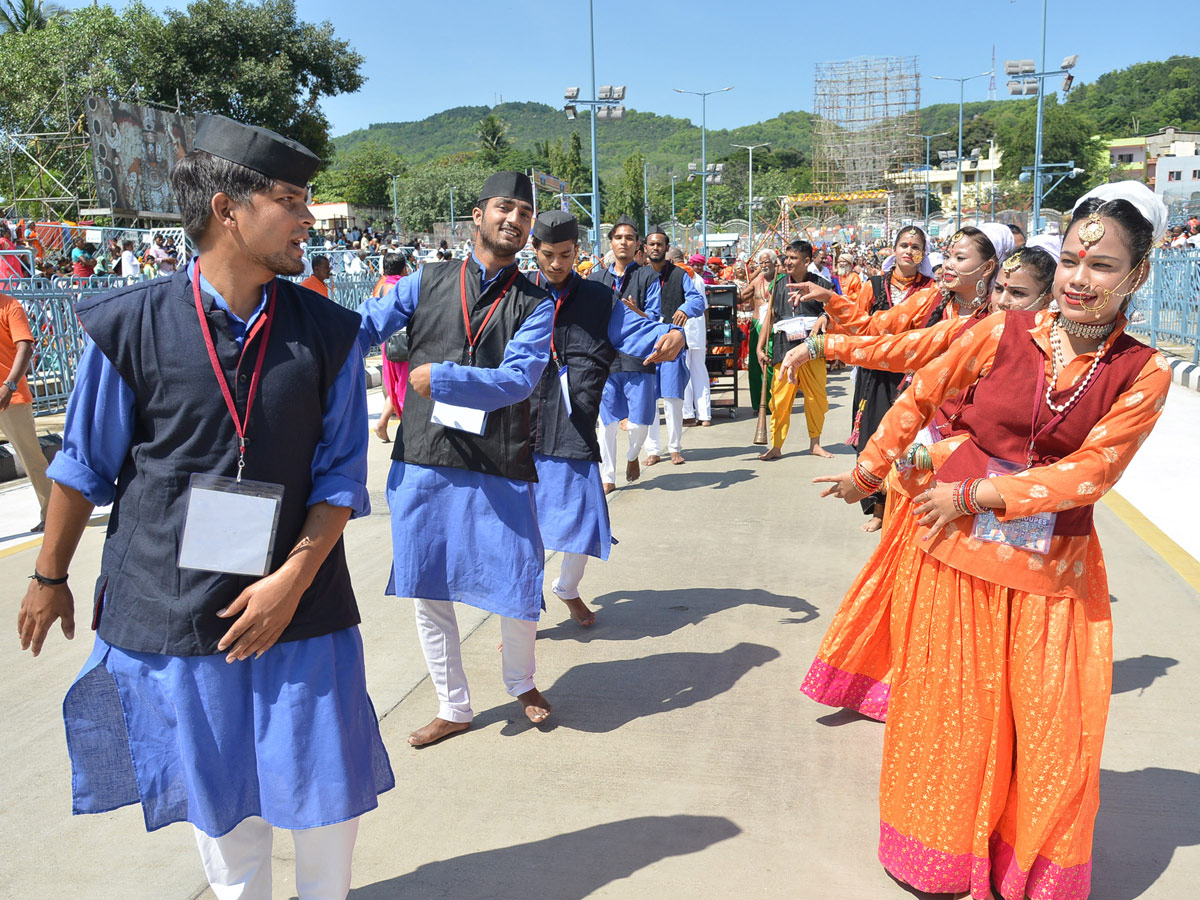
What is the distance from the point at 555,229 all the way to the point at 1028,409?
2.63m

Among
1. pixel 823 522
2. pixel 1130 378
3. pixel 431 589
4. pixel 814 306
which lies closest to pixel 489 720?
pixel 431 589

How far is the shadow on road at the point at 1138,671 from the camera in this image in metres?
4.08

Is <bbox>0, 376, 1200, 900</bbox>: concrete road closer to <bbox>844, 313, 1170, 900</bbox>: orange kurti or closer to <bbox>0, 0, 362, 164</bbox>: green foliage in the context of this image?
<bbox>844, 313, 1170, 900</bbox>: orange kurti

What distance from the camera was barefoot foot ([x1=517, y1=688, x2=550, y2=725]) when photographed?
12.6 feet

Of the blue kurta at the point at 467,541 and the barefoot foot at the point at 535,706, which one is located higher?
the blue kurta at the point at 467,541

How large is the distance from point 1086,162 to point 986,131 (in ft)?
78.3

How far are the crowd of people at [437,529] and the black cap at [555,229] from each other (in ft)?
2.62

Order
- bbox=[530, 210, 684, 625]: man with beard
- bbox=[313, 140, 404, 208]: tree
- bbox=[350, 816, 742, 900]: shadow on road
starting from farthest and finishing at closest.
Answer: bbox=[313, 140, 404, 208]: tree → bbox=[530, 210, 684, 625]: man with beard → bbox=[350, 816, 742, 900]: shadow on road

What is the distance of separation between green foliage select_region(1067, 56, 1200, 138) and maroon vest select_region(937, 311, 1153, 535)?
132 m

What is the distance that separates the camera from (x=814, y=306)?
8.80 m

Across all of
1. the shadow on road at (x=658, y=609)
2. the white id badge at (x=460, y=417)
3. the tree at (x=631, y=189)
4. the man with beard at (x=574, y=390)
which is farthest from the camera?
the tree at (x=631, y=189)

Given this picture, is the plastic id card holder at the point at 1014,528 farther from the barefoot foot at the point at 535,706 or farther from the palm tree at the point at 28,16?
the palm tree at the point at 28,16

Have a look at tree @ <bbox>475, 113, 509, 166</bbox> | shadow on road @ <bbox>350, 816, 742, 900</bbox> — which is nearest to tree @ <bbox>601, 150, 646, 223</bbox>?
tree @ <bbox>475, 113, 509, 166</bbox>

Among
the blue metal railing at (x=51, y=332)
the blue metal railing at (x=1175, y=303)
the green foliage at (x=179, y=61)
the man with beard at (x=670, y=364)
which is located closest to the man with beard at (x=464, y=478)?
the man with beard at (x=670, y=364)
